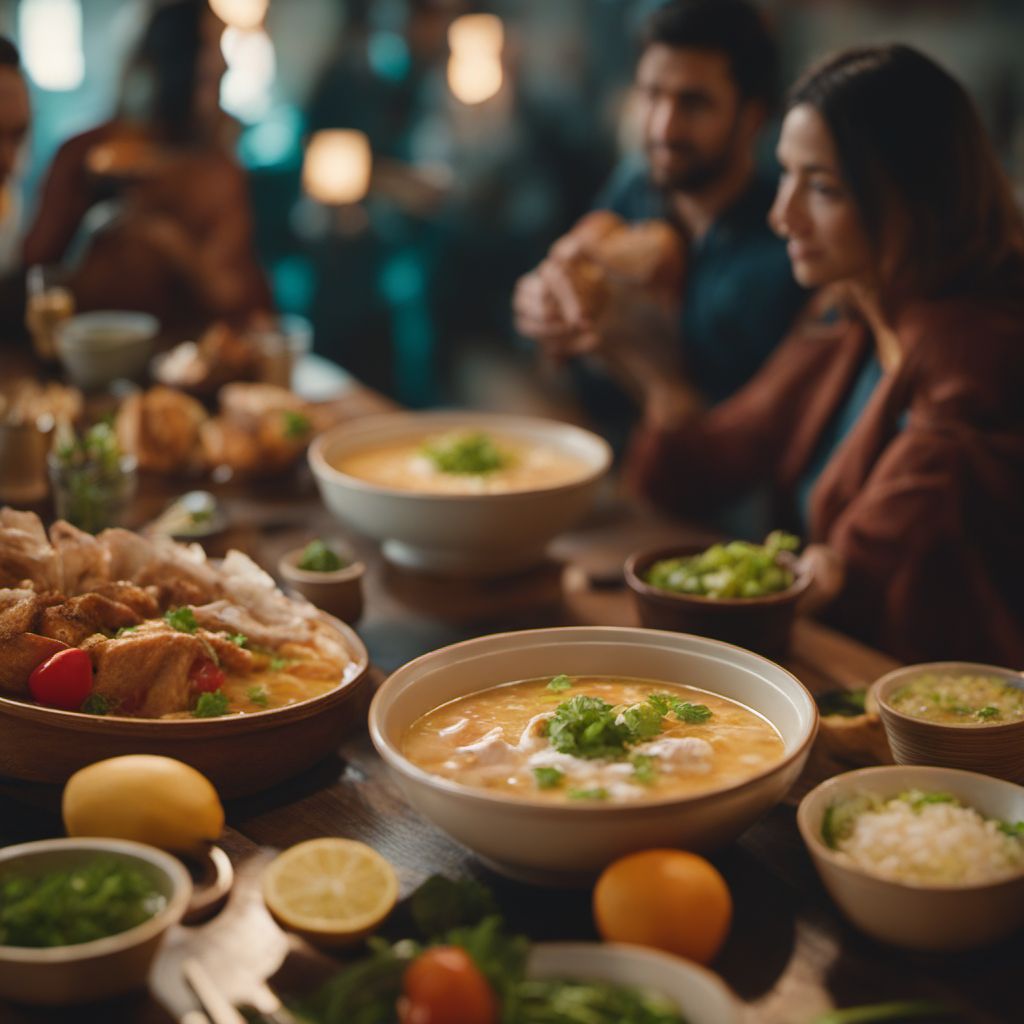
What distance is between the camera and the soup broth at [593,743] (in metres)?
1.56

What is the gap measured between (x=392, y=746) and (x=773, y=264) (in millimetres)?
2804

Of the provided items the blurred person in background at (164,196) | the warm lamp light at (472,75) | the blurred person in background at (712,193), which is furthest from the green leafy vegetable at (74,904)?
the warm lamp light at (472,75)

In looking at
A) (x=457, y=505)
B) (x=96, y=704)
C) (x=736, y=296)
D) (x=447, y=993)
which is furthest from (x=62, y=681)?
(x=736, y=296)

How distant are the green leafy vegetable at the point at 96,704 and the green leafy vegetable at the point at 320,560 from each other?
0.68m

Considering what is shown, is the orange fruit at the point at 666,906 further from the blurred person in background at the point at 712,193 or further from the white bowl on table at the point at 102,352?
the white bowl on table at the point at 102,352

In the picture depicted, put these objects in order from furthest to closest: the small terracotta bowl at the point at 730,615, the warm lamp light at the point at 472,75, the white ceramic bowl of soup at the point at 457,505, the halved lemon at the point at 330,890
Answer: the warm lamp light at the point at 472,75
the white ceramic bowl of soup at the point at 457,505
the small terracotta bowl at the point at 730,615
the halved lemon at the point at 330,890

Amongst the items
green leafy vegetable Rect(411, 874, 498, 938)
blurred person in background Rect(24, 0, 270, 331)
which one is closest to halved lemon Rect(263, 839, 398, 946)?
green leafy vegetable Rect(411, 874, 498, 938)

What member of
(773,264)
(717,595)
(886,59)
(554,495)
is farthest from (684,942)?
(773,264)

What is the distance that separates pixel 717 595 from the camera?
7.40ft

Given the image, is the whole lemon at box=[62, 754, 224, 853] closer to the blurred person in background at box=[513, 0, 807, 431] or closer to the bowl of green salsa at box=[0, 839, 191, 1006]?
the bowl of green salsa at box=[0, 839, 191, 1006]

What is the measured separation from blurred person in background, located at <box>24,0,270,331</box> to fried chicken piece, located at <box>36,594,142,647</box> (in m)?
3.00

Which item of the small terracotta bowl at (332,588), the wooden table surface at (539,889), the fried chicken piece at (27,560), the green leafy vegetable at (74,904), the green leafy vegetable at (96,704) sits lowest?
the wooden table surface at (539,889)

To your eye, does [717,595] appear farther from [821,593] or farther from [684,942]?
[684,942]

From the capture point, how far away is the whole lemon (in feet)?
5.07
